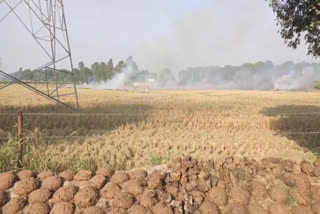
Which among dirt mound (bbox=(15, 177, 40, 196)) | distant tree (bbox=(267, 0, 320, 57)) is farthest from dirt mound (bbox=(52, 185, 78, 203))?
distant tree (bbox=(267, 0, 320, 57))

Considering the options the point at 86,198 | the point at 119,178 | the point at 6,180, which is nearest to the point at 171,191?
the point at 119,178

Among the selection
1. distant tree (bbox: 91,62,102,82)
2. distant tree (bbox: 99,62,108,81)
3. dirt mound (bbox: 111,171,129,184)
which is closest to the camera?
dirt mound (bbox: 111,171,129,184)

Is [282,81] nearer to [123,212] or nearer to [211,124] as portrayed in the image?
[211,124]

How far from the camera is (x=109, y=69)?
3565 inches

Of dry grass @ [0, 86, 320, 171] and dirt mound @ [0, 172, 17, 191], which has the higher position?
dirt mound @ [0, 172, 17, 191]

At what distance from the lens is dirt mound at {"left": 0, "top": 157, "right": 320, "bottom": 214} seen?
3.83m

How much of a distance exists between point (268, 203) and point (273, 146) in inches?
192

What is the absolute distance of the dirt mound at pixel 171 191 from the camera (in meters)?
3.83

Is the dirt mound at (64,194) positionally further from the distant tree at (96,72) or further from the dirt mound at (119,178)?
the distant tree at (96,72)

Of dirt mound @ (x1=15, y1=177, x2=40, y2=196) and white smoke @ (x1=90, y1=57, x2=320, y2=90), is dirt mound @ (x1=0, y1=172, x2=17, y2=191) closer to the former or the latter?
dirt mound @ (x1=15, y1=177, x2=40, y2=196)

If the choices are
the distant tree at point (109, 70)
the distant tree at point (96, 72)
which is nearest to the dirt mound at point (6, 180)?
the distant tree at point (109, 70)

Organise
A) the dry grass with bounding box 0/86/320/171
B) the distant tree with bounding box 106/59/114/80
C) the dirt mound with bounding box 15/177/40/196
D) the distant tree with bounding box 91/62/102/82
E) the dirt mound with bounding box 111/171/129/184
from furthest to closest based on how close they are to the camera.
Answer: the distant tree with bounding box 91/62/102/82 → the distant tree with bounding box 106/59/114/80 → the dry grass with bounding box 0/86/320/171 → the dirt mound with bounding box 111/171/129/184 → the dirt mound with bounding box 15/177/40/196

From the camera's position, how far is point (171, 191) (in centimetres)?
413

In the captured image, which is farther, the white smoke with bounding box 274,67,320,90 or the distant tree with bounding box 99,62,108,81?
the distant tree with bounding box 99,62,108,81
